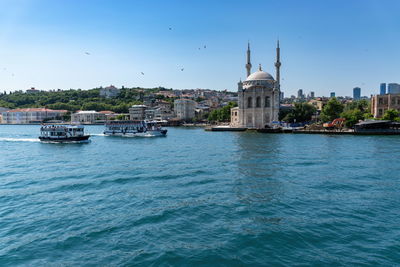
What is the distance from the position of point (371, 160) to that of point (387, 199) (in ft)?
31.3

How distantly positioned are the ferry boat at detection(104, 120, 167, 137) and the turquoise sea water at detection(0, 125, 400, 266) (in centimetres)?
2618

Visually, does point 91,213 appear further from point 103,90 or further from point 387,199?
point 103,90

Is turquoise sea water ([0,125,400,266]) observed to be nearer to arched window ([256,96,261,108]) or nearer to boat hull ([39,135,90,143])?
boat hull ([39,135,90,143])

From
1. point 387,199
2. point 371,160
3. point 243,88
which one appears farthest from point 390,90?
point 387,199

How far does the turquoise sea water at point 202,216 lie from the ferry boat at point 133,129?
26.2 metres

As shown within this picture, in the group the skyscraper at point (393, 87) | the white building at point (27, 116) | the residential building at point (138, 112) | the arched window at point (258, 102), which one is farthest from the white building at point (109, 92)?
the skyscraper at point (393, 87)

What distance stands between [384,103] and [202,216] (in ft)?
168

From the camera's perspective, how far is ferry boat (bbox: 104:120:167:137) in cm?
4272

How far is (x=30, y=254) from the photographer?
22.0 feet

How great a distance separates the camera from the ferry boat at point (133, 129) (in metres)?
42.7

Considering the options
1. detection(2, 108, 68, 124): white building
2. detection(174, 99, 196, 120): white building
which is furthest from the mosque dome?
detection(2, 108, 68, 124): white building

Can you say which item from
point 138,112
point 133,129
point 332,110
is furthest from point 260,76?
point 138,112

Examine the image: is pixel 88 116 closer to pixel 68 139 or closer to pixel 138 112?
pixel 138 112

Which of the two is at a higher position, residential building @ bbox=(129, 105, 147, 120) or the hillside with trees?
the hillside with trees
